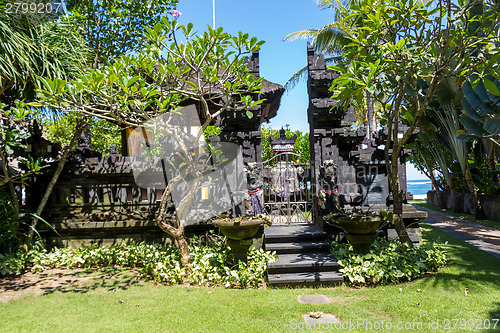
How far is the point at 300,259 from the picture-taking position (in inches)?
222

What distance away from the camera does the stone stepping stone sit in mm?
4532

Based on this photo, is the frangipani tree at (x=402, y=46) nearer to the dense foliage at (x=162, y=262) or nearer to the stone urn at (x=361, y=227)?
the stone urn at (x=361, y=227)

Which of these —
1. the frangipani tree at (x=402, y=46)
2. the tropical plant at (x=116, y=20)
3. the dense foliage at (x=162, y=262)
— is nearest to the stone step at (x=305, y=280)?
the dense foliage at (x=162, y=262)

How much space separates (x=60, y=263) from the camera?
6543mm

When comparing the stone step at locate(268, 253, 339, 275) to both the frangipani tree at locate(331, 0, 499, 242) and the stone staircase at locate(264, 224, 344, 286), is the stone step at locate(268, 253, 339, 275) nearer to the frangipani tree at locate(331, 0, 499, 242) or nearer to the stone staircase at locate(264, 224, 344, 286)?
the stone staircase at locate(264, 224, 344, 286)

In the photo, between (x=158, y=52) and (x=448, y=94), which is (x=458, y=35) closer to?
(x=158, y=52)

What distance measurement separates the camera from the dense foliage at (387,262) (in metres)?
5.16

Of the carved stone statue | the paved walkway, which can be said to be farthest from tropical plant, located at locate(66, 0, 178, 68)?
the paved walkway

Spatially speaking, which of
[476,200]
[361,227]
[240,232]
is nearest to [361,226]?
[361,227]

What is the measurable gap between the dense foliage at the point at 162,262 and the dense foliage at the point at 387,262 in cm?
138

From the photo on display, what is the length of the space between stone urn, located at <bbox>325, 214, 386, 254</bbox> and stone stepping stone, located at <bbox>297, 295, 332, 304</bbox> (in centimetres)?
140

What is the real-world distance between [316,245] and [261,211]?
1.71m

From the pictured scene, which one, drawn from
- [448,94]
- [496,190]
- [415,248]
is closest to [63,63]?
[415,248]

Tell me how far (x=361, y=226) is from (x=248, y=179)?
8.86ft
